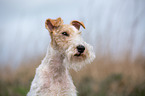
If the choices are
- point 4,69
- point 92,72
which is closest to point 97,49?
point 92,72

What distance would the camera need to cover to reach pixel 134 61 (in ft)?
17.0

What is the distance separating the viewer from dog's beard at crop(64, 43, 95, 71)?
196cm

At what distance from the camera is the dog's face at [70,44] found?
77.2 inches

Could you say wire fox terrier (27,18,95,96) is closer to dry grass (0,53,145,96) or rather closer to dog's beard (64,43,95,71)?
dog's beard (64,43,95,71)

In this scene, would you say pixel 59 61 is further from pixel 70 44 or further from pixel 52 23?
pixel 52 23

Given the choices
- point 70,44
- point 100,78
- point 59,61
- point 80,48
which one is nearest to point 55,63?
point 59,61

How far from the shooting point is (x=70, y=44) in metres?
2.06

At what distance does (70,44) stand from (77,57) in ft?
0.59

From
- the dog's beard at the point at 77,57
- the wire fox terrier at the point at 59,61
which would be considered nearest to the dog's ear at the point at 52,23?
the wire fox terrier at the point at 59,61

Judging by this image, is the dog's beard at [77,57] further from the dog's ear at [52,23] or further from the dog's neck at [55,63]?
the dog's ear at [52,23]

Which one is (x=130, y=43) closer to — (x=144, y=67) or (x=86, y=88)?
(x=144, y=67)

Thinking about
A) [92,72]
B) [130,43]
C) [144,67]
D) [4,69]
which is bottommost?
[4,69]

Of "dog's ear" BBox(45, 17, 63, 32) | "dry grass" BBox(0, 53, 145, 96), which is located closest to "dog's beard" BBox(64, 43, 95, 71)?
"dog's ear" BBox(45, 17, 63, 32)

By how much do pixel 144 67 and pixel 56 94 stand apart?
3.84 metres
